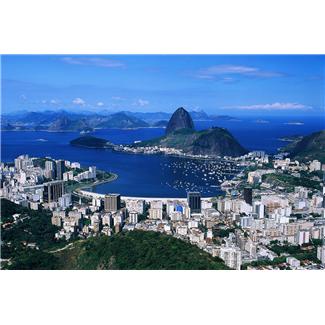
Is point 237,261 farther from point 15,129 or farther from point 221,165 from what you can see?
point 15,129

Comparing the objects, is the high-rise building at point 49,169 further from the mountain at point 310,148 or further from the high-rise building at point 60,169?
the mountain at point 310,148

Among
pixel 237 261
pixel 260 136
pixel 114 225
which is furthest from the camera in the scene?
pixel 260 136

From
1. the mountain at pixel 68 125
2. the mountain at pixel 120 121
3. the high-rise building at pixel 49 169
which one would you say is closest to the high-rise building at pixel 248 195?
the mountain at pixel 120 121

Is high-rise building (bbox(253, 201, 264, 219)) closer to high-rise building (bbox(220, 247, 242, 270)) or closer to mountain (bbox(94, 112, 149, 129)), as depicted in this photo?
high-rise building (bbox(220, 247, 242, 270))

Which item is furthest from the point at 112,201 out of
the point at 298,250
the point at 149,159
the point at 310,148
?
the point at 310,148

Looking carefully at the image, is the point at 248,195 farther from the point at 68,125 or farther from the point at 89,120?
the point at 68,125

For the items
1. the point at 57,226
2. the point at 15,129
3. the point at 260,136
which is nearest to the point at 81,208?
the point at 57,226
